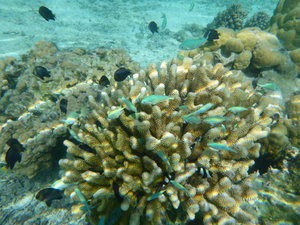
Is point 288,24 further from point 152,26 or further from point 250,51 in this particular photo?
point 152,26

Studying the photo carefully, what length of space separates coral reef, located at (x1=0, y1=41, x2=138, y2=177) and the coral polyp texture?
58.7 inches

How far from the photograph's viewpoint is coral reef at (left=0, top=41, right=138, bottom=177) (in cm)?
394

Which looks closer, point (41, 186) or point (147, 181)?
point (147, 181)

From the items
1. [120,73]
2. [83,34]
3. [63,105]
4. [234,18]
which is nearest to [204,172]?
[120,73]

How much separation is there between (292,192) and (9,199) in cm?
481

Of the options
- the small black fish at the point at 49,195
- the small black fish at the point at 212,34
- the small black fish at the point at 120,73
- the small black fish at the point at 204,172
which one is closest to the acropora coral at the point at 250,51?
the small black fish at the point at 212,34

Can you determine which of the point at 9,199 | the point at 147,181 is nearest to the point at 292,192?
the point at 147,181

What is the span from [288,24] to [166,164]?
8.19 meters

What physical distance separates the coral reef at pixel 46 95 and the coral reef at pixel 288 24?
19.3ft

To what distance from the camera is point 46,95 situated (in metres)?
4.84

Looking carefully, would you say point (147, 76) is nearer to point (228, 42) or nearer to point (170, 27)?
point (228, 42)

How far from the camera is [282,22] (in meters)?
7.76

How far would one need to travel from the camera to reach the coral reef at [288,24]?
22.8 feet

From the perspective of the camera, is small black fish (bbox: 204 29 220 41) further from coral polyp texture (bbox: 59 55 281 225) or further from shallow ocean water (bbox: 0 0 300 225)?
A: coral polyp texture (bbox: 59 55 281 225)
